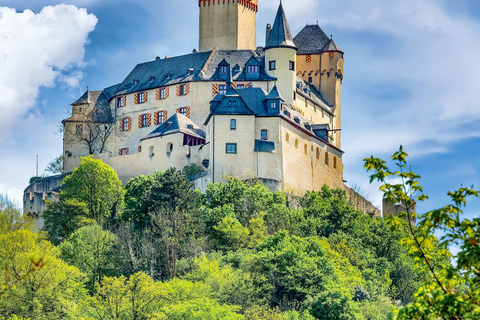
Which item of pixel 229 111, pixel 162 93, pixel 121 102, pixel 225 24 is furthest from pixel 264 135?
pixel 121 102

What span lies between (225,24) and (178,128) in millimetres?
13371

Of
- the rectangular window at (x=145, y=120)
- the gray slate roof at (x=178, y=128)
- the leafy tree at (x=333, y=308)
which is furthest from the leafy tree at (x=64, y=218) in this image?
the leafy tree at (x=333, y=308)

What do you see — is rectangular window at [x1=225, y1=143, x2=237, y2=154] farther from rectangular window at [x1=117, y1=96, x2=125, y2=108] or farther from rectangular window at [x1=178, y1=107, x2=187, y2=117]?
rectangular window at [x1=117, y1=96, x2=125, y2=108]

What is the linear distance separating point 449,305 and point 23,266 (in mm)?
33739

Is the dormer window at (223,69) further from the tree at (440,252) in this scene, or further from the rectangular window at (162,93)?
the tree at (440,252)

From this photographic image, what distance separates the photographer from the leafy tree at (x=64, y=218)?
57625mm

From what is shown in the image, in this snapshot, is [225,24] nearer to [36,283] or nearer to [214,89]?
[214,89]

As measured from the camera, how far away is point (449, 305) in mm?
12648

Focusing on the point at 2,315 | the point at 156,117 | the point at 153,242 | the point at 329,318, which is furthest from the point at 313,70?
the point at 2,315

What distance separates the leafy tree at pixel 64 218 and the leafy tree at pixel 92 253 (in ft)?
11.7

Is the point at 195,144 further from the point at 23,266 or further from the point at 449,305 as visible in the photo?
the point at 449,305

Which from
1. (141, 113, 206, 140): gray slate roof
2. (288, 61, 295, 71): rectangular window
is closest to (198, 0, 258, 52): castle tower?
(288, 61, 295, 71): rectangular window

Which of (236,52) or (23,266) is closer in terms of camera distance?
(23,266)

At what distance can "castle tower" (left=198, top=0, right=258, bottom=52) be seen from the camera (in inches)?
2881
